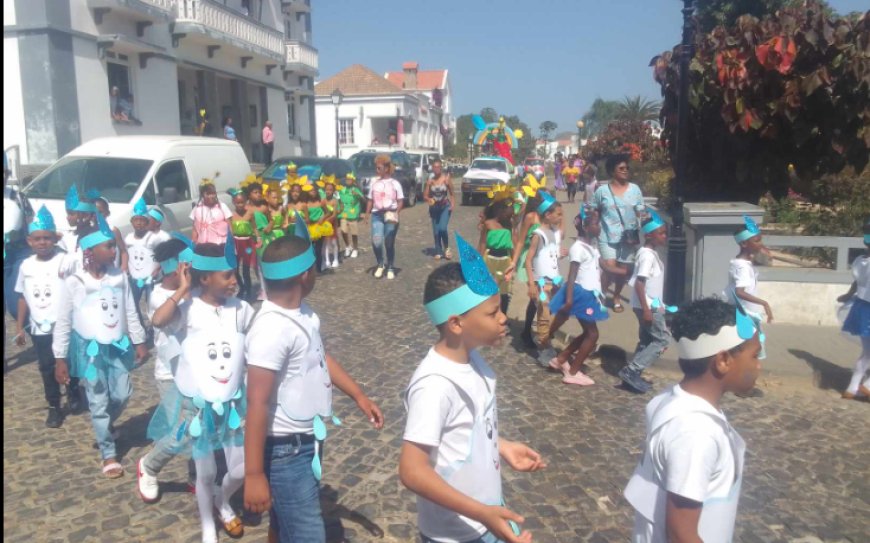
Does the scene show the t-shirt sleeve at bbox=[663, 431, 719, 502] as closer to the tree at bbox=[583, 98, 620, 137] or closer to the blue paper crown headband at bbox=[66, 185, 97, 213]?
the blue paper crown headband at bbox=[66, 185, 97, 213]

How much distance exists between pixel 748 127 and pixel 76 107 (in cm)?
1366

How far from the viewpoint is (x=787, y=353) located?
689cm

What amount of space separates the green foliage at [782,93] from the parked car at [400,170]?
14.3 meters

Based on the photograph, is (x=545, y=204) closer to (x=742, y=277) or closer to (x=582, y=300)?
(x=582, y=300)

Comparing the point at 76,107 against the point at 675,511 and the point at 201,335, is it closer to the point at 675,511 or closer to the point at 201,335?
the point at 201,335

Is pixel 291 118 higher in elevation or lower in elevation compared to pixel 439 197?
higher

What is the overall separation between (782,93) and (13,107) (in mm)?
14511

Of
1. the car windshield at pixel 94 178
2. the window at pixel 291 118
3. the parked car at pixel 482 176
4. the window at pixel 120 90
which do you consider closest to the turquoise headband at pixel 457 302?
the car windshield at pixel 94 178

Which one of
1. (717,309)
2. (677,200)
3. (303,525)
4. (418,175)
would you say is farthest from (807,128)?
(418,175)

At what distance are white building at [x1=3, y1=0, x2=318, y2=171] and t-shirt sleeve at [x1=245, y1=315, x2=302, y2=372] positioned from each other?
14252mm

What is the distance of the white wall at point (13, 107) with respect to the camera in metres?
14.6

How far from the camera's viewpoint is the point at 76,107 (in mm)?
15289

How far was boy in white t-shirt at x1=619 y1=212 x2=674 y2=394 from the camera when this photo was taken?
18.9 feet

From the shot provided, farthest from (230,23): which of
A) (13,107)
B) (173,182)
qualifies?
(173,182)
